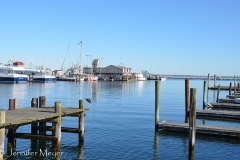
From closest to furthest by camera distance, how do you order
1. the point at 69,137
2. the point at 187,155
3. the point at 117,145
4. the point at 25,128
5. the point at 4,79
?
1. the point at 187,155
2. the point at 117,145
3. the point at 69,137
4. the point at 25,128
5. the point at 4,79

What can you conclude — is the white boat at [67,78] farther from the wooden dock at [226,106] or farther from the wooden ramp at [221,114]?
the wooden ramp at [221,114]

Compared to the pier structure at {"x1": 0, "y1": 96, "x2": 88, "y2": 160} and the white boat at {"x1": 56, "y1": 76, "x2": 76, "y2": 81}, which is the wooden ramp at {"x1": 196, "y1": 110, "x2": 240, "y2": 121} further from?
the white boat at {"x1": 56, "y1": 76, "x2": 76, "y2": 81}

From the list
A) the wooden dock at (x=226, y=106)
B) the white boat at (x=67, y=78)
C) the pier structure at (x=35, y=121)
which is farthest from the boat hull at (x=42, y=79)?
the pier structure at (x=35, y=121)

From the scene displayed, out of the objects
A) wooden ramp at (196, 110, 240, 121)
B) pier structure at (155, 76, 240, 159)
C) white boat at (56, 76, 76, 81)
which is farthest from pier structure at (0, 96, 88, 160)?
white boat at (56, 76, 76, 81)

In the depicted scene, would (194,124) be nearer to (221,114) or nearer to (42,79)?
(221,114)

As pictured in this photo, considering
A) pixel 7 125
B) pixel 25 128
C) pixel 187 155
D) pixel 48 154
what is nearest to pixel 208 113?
pixel 187 155

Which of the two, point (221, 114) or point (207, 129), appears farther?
point (221, 114)

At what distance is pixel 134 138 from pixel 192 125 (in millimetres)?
5819

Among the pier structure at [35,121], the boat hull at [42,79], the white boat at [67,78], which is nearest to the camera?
the pier structure at [35,121]

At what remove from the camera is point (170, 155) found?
19.2 m

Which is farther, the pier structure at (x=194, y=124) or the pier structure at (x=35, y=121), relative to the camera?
the pier structure at (x=194, y=124)

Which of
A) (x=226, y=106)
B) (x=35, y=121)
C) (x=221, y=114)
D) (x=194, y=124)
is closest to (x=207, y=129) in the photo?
(x=194, y=124)

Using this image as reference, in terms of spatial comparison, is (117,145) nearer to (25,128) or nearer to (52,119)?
(52,119)

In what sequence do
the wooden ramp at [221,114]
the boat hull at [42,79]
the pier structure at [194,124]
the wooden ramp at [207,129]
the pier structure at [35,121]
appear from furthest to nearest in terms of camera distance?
the boat hull at [42,79], the wooden ramp at [221,114], the wooden ramp at [207,129], the pier structure at [194,124], the pier structure at [35,121]
